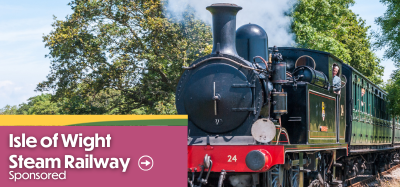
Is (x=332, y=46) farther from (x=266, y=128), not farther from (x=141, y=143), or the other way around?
(x=141, y=143)

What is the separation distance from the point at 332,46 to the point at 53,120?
18.3m

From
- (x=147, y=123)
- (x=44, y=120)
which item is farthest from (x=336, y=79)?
(x=44, y=120)

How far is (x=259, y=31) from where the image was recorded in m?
7.72

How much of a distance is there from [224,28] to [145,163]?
2.78 meters

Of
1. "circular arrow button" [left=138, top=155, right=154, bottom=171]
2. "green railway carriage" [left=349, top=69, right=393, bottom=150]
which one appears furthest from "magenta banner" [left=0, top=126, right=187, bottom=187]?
"green railway carriage" [left=349, top=69, right=393, bottom=150]

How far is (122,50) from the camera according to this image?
59.3ft

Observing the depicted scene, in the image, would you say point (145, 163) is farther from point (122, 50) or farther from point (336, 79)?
point (122, 50)

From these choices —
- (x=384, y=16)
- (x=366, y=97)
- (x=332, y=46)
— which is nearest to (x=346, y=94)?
(x=366, y=97)

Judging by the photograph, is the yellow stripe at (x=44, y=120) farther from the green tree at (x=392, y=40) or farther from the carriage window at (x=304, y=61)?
the green tree at (x=392, y=40)

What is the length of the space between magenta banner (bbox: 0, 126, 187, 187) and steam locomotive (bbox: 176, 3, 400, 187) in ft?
3.68

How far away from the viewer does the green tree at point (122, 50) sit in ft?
58.3

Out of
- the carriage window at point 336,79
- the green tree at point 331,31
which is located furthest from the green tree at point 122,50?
the carriage window at point 336,79

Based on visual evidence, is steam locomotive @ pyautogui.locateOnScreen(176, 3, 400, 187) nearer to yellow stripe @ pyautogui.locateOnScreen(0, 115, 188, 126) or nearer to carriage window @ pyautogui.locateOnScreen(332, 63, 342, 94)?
carriage window @ pyautogui.locateOnScreen(332, 63, 342, 94)

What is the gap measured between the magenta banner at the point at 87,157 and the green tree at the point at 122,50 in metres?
12.5
